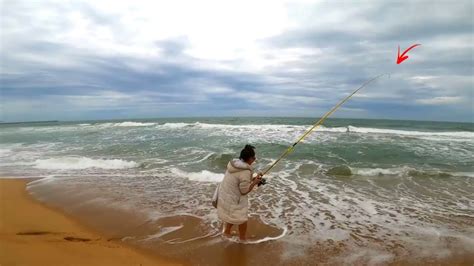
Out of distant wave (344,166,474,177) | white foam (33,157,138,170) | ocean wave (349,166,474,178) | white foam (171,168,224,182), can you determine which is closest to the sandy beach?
white foam (171,168,224,182)

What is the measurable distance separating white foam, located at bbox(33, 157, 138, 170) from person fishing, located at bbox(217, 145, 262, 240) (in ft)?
25.3

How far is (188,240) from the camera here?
4.91 meters

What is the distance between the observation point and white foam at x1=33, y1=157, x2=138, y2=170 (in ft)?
37.9

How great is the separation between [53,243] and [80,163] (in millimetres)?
7981

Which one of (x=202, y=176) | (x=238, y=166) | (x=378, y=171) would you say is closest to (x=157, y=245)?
(x=238, y=166)

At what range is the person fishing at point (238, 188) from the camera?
4.59m

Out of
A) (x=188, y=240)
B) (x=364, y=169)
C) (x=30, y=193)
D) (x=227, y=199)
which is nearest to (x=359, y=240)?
(x=227, y=199)

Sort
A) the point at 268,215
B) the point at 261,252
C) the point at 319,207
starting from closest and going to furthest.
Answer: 1. the point at 261,252
2. the point at 268,215
3. the point at 319,207

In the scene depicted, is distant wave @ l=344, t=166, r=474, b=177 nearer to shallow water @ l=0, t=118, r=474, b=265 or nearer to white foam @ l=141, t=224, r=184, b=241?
shallow water @ l=0, t=118, r=474, b=265

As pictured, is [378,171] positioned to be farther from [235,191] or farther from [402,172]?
[235,191]

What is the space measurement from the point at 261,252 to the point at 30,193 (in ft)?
20.0

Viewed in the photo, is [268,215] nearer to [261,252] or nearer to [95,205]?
[261,252]

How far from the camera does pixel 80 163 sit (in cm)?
1196

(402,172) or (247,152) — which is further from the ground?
(247,152)
